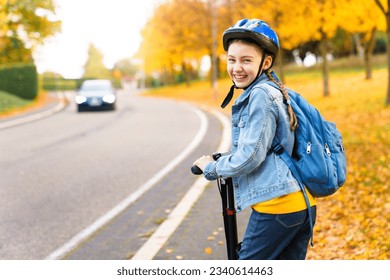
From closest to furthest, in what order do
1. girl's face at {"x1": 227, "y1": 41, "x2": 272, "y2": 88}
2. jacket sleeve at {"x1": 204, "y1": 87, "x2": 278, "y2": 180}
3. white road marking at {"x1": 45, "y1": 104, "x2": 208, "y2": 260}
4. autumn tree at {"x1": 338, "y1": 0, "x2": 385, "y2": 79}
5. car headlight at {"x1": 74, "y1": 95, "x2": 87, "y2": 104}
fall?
jacket sleeve at {"x1": 204, "y1": 87, "x2": 278, "y2": 180}
girl's face at {"x1": 227, "y1": 41, "x2": 272, "y2": 88}
white road marking at {"x1": 45, "y1": 104, "x2": 208, "y2": 260}
autumn tree at {"x1": 338, "y1": 0, "x2": 385, "y2": 79}
car headlight at {"x1": 74, "y1": 95, "x2": 87, "y2": 104}

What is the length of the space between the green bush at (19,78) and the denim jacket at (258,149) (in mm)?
17169

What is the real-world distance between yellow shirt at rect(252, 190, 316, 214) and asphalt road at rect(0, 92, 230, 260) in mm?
2181

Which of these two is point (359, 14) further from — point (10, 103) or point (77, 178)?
point (77, 178)

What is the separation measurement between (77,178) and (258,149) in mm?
5357

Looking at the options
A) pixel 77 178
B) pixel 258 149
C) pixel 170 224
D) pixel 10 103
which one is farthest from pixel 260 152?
pixel 10 103

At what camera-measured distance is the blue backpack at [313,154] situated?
7.16ft

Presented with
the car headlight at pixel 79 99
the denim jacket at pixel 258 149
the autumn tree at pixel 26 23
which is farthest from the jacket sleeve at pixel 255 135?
the car headlight at pixel 79 99

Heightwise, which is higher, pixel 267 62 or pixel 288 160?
pixel 267 62

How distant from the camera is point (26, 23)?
10992mm

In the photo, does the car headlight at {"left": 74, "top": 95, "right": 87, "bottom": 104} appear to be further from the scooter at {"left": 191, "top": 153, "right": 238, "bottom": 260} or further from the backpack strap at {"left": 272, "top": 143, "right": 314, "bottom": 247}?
the backpack strap at {"left": 272, "top": 143, "right": 314, "bottom": 247}

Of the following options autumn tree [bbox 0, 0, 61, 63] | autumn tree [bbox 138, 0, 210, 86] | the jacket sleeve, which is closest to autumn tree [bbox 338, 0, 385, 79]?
autumn tree [bbox 138, 0, 210, 86]

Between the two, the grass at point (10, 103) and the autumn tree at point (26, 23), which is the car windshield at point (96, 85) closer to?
the grass at point (10, 103)

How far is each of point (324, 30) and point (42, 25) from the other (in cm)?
1183

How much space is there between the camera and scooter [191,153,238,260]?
237cm
